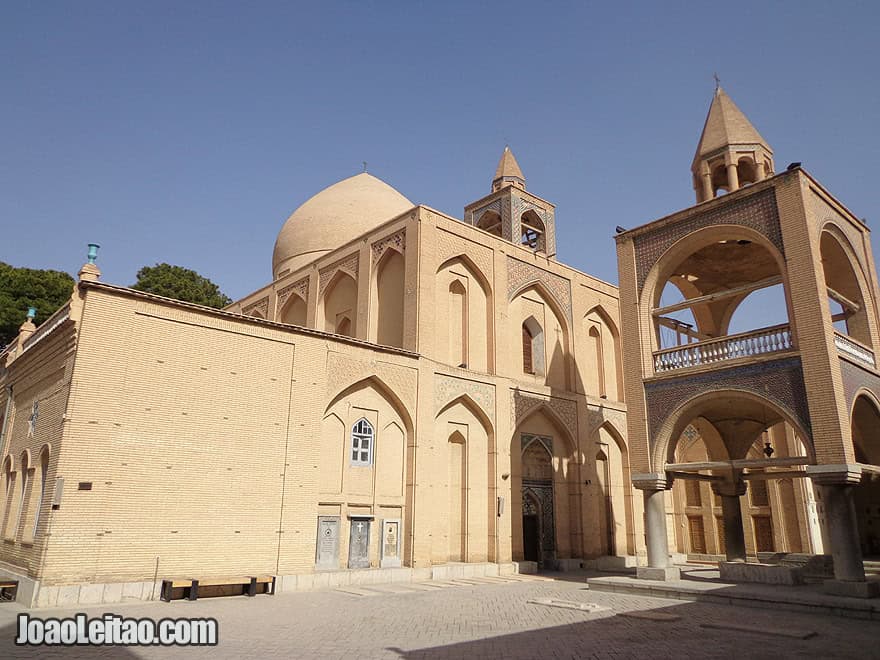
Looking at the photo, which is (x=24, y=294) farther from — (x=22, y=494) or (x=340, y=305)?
(x=22, y=494)

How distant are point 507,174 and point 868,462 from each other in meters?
14.3

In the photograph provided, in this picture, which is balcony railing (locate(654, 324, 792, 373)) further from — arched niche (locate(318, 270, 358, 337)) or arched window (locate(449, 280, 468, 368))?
arched niche (locate(318, 270, 358, 337))

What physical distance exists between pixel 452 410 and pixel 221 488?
270 inches

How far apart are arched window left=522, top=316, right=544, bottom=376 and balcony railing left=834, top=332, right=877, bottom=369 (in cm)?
891

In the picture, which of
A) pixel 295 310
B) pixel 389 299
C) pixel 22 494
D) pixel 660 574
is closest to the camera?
pixel 660 574

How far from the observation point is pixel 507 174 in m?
23.0

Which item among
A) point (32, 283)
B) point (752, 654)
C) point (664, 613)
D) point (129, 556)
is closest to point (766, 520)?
point (664, 613)

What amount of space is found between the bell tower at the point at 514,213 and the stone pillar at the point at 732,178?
704 cm

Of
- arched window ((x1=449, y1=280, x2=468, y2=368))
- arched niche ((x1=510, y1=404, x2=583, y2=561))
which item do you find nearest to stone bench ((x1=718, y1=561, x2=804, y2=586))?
arched niche ((x1=510, y1=404, x2=583, y2=561))

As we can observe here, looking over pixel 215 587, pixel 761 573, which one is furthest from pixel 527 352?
pixel 215 587

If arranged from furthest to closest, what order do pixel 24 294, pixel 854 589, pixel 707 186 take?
pixel 24 294 → pixel 707 186 → pixel 854 589

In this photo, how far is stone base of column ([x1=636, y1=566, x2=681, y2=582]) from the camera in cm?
1335

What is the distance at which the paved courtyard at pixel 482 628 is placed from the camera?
7383mm

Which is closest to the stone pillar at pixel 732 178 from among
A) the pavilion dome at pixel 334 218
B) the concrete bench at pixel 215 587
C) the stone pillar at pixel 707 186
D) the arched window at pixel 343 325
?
the stone pillar at pixel 707 186
